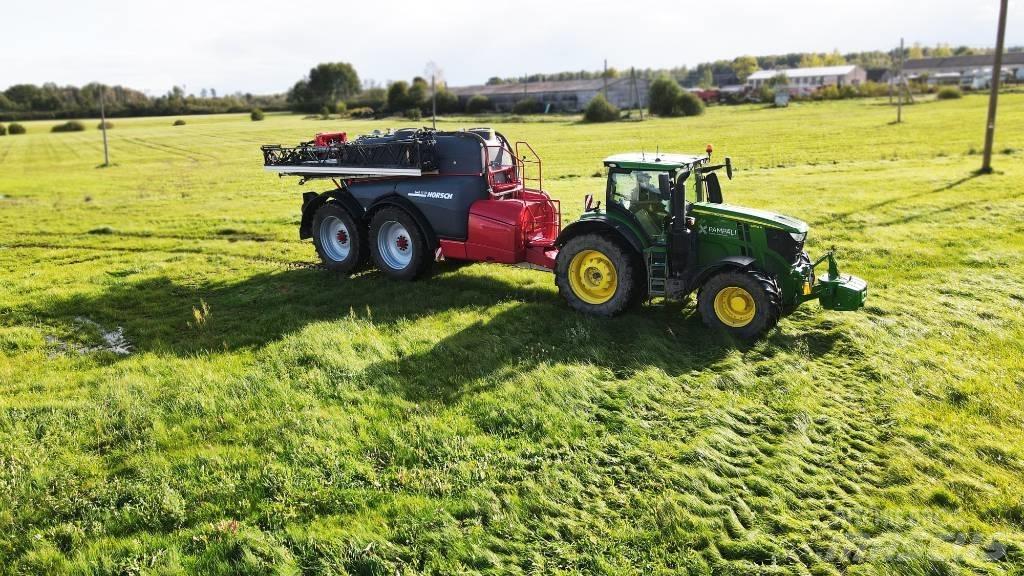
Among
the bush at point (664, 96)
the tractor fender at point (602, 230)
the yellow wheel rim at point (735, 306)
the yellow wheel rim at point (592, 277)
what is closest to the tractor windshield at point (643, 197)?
the tractor fender at point (602, 230)

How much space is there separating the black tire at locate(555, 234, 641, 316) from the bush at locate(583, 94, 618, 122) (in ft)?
193

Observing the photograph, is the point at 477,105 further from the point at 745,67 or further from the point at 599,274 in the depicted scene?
the point at 745,67

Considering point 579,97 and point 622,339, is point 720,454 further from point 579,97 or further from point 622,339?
point 579,97

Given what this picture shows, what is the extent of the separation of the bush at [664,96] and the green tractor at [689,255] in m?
62.6

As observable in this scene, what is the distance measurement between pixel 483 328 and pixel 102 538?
18.1ft

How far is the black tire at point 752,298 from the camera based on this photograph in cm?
913

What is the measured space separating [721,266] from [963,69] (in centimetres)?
14573

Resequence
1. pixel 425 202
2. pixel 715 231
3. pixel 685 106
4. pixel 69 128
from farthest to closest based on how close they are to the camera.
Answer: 1. pixel 69 128
2. pixel 685 106
3. pixel 425 202
4. pixel 715 231

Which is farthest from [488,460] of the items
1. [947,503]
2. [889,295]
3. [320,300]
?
[889,295]

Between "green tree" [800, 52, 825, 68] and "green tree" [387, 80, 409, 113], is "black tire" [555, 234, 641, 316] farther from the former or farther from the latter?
"green tree" [800, 52, 825, 68]

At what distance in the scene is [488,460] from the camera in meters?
6.66

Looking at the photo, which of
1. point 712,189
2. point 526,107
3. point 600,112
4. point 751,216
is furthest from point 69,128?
point 751,216

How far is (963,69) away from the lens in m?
125

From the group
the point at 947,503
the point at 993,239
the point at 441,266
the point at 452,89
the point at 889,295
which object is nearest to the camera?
the point at 947,503
